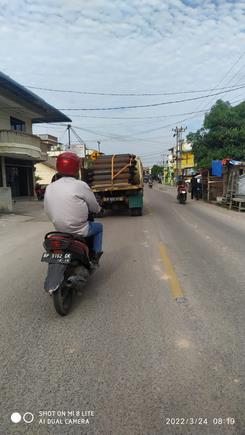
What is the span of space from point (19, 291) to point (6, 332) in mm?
1570

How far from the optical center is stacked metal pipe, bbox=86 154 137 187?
53.0 ft

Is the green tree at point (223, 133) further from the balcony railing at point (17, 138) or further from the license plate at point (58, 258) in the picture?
the license plate at point (58, 258)

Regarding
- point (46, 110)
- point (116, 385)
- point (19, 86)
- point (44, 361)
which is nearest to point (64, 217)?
point (44, 361)

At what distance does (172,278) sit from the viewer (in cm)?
625

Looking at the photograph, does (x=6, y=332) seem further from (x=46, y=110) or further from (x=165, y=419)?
(x=46, y=110)

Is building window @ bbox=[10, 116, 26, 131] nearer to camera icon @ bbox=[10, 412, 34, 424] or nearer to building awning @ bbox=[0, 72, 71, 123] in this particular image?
building awning @ bbox=[0, 72, 71, 123]

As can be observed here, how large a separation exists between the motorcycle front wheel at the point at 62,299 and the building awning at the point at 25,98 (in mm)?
18317

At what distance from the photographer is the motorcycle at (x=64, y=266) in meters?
4.49

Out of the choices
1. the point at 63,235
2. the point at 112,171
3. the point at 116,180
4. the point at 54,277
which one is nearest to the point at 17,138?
the point at 112,171

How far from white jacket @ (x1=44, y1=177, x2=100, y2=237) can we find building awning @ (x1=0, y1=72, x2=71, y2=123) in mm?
17531

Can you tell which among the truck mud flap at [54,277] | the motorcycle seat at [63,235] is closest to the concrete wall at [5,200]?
the motorcycle seat at [63,235]

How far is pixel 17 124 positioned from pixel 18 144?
6111 millimetres

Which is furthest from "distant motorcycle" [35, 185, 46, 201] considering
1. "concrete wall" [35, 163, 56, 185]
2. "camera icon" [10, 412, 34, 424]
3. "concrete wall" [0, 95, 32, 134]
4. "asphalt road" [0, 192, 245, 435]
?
"camera icon" [10, 412, 34, 424]

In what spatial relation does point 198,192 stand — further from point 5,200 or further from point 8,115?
point 5,200
